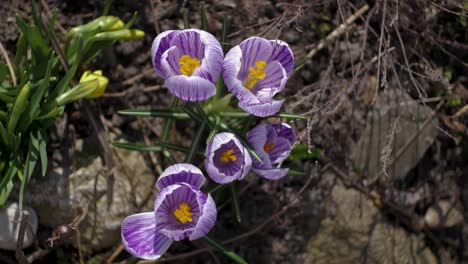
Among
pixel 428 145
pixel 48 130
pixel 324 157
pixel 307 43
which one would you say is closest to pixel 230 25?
pixel 307 43

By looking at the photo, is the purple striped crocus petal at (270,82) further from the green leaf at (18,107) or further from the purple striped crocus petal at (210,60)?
the green leaf at (18,107)

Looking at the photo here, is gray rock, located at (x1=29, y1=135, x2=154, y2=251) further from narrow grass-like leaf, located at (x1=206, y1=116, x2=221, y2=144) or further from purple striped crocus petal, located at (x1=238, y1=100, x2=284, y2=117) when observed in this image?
purple striped crocus petal, located at (x1=238, y1=100, x2=284, y2=117)

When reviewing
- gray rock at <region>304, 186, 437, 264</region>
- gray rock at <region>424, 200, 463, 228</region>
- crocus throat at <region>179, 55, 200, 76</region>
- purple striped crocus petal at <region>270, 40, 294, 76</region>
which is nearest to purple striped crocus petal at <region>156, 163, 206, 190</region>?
crocus throat at <region>179, 55, 200, 76</region>

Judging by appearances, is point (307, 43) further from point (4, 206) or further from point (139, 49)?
point (4, 206)

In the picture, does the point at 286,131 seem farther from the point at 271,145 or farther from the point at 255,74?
the point at 255,74

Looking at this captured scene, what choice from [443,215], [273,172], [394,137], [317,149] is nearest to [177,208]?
[273,172]

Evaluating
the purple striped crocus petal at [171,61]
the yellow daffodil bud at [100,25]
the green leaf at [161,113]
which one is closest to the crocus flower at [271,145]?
the green leaf at [161,113]
